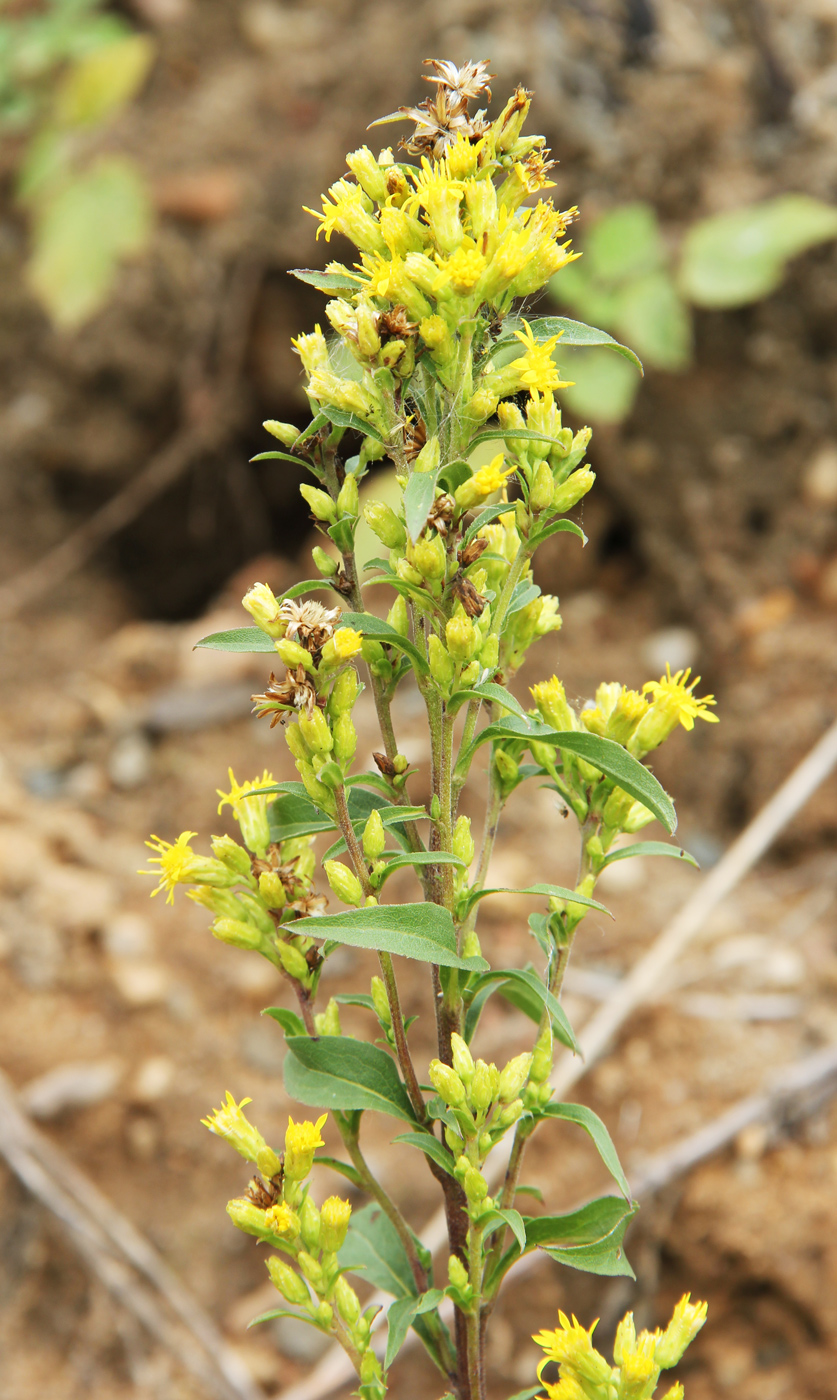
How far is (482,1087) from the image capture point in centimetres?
96

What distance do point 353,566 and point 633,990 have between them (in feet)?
5.08

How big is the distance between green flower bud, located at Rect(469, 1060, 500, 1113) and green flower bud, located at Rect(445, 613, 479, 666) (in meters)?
0.37

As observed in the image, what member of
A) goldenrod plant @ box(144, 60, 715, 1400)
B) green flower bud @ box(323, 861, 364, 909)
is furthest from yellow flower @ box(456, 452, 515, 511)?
green flower bud @ box(323, 861, 364, 909)

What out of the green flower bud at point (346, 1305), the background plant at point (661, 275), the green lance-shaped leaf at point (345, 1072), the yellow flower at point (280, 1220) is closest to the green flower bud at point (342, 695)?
the green lance-shaped leaf at point (345, 1072)

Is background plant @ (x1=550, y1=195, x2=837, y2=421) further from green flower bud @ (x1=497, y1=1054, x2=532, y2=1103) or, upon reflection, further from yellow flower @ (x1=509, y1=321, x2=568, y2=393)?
green flower bud @ (x1=497, y1=1054, x2=532, y2=1103)

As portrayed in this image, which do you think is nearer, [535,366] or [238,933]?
[535,366]

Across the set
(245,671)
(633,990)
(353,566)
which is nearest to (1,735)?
(245,671)

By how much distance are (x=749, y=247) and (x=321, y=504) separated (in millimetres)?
2378

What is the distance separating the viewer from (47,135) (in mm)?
3891

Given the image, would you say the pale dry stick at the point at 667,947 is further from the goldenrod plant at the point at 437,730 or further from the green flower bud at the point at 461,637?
the green flower bud at the point at 461,637


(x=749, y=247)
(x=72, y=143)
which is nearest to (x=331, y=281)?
(x=749, y=247)

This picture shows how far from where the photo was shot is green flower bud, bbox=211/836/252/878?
1043 millimetres

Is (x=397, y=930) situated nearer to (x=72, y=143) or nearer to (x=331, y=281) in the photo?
(x=331, y=281)

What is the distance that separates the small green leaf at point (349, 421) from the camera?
93 cm
